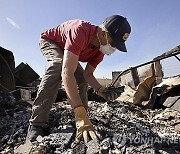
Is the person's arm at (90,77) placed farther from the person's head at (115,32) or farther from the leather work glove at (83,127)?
the leather work glove at (83,127)

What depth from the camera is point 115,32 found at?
2303 mm

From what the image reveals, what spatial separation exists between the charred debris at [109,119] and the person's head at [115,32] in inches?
29.8

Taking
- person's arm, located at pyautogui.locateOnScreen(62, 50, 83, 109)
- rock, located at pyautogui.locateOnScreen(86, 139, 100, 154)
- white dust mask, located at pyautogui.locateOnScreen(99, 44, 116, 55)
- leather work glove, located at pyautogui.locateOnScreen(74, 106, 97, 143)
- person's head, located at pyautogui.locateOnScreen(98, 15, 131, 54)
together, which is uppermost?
person's head, located at pyautogui.locateOnScreen(98, 15, 131, 54)

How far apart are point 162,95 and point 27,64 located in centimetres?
319

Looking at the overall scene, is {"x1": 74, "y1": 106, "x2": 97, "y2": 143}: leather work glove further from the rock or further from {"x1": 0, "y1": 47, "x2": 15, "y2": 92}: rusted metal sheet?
{"x1": 0, "y1": 47, "x2": 15, "y2": 92}: rusted metal sheet

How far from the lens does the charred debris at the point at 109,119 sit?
198cm

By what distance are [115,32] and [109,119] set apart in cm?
113

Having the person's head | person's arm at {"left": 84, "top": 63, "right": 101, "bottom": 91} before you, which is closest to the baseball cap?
the person's head

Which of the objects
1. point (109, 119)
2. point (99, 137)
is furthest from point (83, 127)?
point (109, 119)

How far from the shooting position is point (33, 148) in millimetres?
1997

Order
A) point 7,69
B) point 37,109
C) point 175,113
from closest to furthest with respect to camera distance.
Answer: point 37,109
point 7,69
point 175,113

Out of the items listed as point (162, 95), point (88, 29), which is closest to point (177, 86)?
point (162, 95)

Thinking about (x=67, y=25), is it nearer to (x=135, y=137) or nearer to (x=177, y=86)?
(x=135, y=137)

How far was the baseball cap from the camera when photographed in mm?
2306
